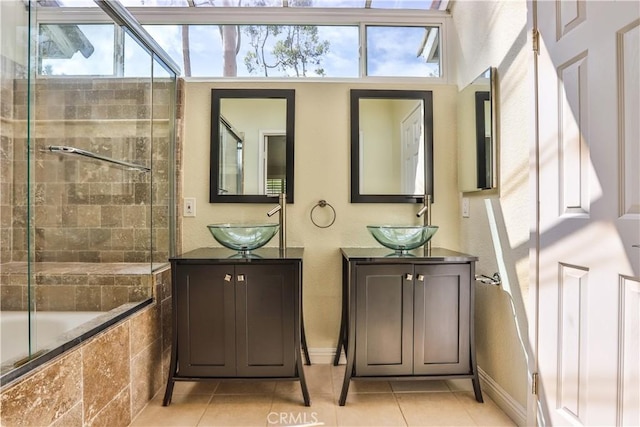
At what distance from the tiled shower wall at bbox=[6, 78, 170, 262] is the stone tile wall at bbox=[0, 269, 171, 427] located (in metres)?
0.39

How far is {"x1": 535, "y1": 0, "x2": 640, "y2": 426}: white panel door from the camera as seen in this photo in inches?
42.6

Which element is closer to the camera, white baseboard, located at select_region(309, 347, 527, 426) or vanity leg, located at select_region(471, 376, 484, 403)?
white baseboard, located at select_region(309, 347, 527, 426)

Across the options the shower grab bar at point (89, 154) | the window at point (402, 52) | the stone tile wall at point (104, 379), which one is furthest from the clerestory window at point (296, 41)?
the stone tile wall at point (104, 379)

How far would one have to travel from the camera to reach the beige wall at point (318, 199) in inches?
92.1

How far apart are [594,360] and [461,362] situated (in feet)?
2.26

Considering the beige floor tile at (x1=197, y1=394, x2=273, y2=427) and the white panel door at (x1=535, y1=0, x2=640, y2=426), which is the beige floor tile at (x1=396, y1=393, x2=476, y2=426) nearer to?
the white panel door at (x1=535, y1=0, x2=640, y2=426)

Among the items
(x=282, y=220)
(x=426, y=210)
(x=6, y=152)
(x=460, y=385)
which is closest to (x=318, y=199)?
(x=282, y=220)

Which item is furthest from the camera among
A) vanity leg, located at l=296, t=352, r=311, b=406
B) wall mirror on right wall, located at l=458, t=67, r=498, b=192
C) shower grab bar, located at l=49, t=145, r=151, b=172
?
shower grab bar, located at l=49, t=145, r=151, b=172

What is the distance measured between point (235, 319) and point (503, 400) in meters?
1.41

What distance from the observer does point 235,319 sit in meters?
1.79

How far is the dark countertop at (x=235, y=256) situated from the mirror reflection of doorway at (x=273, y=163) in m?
0.43

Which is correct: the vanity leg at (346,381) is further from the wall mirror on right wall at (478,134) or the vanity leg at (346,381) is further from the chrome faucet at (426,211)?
the wall mirror on right wall at (478,134)

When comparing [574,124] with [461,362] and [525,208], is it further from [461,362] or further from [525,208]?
[461,362]

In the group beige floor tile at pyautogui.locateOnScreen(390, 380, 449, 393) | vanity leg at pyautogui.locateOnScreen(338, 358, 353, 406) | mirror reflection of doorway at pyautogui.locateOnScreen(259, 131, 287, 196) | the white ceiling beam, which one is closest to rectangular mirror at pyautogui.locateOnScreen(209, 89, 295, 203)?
mirror reflection of doorway at pyautogui.locateOnScreen(259, 131, 287, 196)
